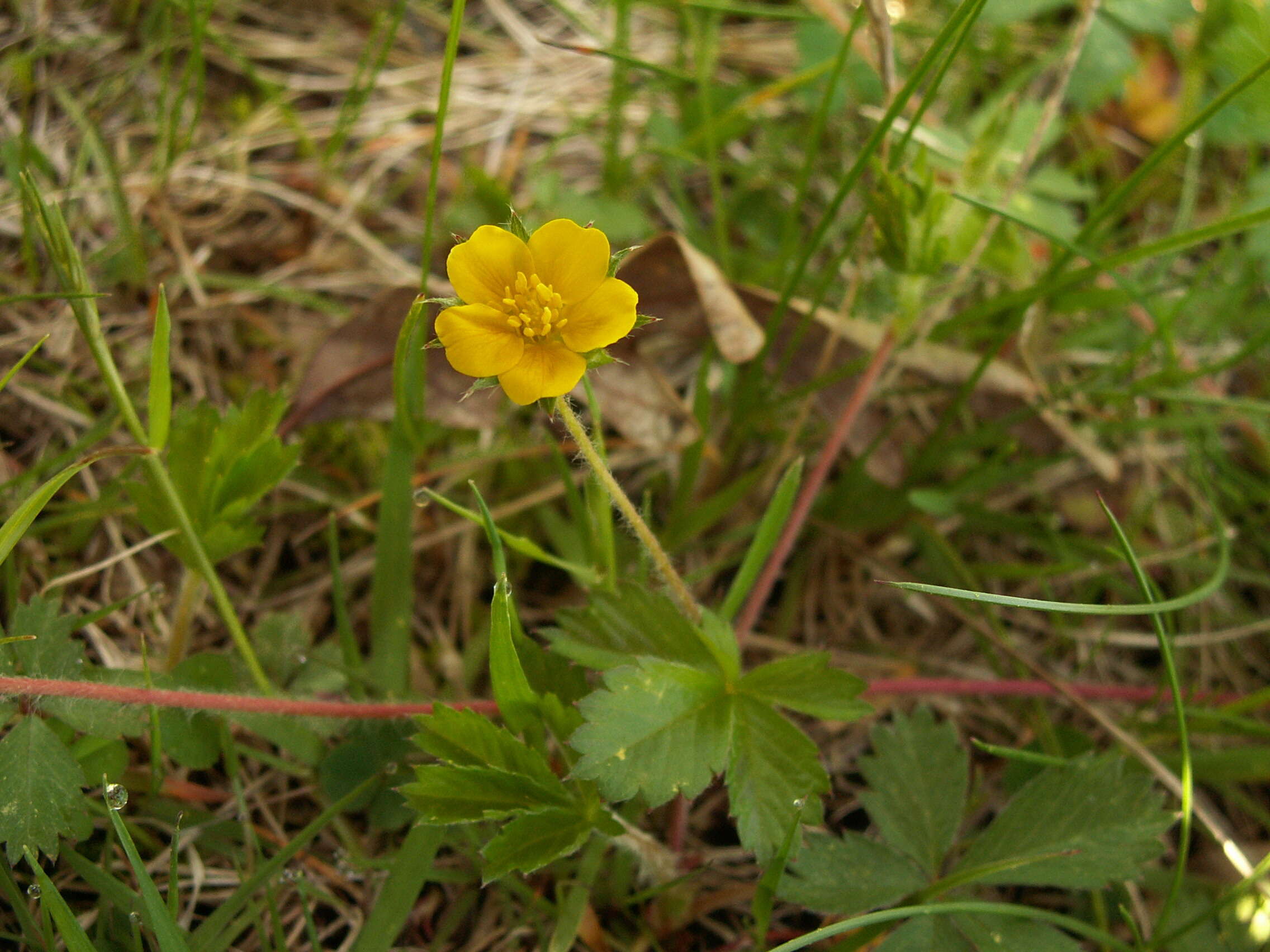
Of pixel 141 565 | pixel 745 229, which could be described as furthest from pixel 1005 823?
pixel 141 565

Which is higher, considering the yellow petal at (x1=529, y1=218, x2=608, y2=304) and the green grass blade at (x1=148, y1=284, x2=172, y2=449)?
the yellow petal at (x1=529, y1=218, x2=608, y2=304)

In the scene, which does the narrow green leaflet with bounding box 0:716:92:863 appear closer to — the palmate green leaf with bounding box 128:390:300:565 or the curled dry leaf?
the palmate green leaf with bounding box 128:390:300:565

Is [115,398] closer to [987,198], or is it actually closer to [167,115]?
[167,115]

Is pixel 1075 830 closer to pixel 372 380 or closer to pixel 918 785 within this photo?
pixel 918 785

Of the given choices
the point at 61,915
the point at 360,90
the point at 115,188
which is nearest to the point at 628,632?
the point at 61,915

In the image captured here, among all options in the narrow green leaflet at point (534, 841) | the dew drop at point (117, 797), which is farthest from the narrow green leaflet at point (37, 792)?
the narrow green leaflet at point (534, 841)

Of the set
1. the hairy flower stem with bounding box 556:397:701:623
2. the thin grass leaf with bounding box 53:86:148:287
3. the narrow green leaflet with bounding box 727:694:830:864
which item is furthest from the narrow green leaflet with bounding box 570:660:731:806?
the thin grass leaf with bounding box 53:86:148:287
